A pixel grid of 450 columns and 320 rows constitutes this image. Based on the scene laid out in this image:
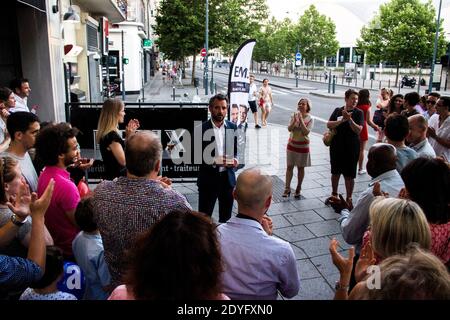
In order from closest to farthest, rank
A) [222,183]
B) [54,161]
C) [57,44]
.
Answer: [54,161] < [222,183] < [57,44]

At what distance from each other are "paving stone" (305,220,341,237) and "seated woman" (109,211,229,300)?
3.85m

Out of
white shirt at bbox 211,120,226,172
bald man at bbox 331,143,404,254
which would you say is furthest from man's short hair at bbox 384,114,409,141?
white shirt at bbox 211,120,226,172

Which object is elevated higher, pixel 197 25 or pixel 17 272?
pixel 197 25

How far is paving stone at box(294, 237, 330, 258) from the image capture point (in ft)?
15.0

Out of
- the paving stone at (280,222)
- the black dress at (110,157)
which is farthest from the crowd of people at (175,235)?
the paving stone at (280,222)

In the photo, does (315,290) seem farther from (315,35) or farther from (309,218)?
(315,35)

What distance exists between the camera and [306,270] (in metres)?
4.16

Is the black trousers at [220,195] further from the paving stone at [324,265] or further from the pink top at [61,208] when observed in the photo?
the pink top at [61,208]

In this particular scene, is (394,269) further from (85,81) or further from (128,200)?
(85,81)

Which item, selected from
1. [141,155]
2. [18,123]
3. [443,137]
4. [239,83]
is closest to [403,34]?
[443,137]

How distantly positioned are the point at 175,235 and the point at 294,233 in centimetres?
390
